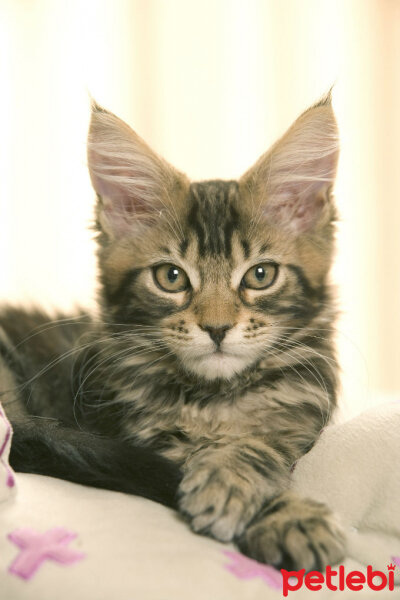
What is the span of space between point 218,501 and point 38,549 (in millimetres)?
294

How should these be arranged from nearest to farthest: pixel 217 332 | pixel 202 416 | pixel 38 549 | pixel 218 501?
pixel 38 549
pixel 218 501
pixel 217 332
pixel 202 416

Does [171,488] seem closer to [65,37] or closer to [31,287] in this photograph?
[31,287]

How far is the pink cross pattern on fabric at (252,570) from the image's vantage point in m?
0.89

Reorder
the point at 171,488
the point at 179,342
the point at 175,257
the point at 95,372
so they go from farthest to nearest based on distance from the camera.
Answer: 1. the point at 95,372
2. the point at 175,257
3. the point at 179,342
4. the point at 171,488

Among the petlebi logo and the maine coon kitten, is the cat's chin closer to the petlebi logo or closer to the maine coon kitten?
the maine coon kitten

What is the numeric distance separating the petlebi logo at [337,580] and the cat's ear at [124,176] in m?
0.81

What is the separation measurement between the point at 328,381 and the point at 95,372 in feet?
1.70

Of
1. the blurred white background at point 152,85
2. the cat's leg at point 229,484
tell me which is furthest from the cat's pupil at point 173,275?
the blurred white background at point 152,85

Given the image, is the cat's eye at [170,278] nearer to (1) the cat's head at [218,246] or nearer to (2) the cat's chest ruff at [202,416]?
(1) the cat's head at [218,246]

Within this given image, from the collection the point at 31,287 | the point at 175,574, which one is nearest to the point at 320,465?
the point at 175,574

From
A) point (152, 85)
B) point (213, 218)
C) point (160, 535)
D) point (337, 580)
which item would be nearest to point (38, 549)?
point (160, 535)

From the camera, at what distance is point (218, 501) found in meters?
1.05

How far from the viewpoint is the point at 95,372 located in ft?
5.04

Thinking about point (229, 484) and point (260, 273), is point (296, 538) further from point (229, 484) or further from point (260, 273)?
point (260, 273)
